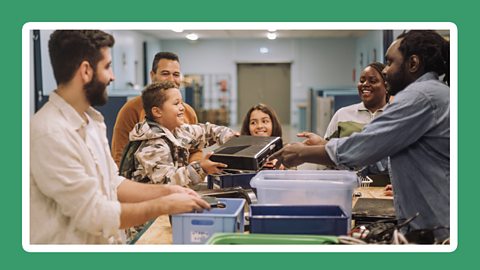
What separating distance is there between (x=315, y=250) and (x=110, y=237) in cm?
80

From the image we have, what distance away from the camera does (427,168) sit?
87.4 inches

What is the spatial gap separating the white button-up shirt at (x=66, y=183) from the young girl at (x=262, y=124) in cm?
96

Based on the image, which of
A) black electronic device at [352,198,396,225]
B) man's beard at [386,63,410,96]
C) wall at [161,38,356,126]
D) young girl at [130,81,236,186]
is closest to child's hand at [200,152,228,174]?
young girl at [130,81,236,186]

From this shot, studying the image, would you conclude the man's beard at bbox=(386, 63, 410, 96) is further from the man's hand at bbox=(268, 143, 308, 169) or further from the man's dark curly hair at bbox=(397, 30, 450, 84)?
the man's hand at bbox=(268, 143, 308, 169)

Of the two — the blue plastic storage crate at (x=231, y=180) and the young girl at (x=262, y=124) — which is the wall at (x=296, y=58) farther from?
the blue plastic storage crate at (x=231, y=180)

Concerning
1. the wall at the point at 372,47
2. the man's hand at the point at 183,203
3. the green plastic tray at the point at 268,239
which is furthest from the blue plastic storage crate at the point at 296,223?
the wall at the point at 372,47

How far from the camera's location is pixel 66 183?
198 centimetres

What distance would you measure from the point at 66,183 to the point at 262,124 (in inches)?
47.4

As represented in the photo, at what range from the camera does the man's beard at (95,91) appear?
2098 mm

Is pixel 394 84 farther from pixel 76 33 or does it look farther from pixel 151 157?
pixel 76 33

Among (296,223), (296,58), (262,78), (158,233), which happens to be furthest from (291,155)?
(296,58)

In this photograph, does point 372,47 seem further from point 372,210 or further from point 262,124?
point 372,210

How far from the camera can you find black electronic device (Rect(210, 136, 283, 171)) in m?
2.42

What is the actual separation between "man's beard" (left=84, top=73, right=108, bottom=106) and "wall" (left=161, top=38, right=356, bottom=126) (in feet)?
34.3
